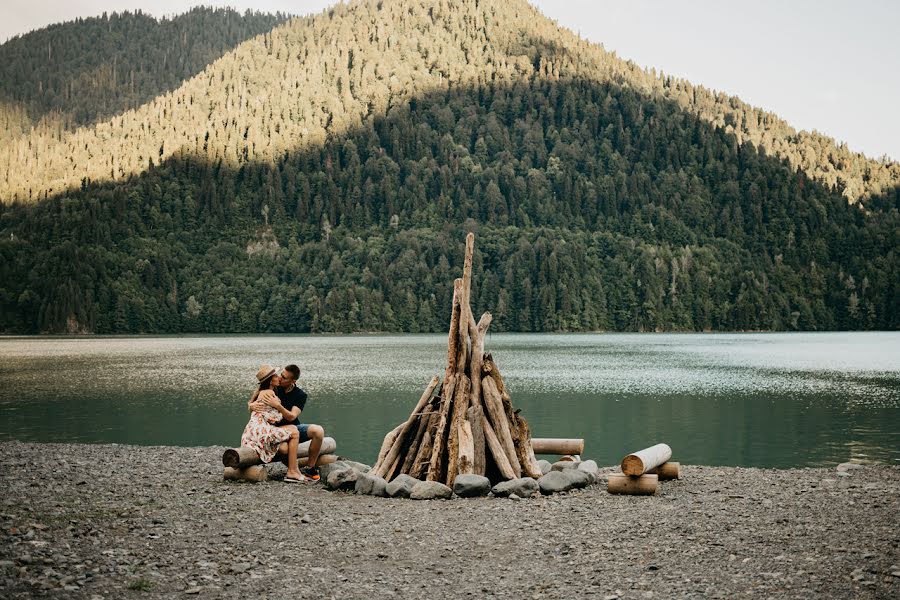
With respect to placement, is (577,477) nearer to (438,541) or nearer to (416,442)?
(416,442)

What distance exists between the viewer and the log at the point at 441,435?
17.0m

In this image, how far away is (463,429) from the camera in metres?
17.0

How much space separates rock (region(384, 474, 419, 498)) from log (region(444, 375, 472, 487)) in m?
0.83

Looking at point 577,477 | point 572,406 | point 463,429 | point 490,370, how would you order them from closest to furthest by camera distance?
point 577,477, point 463,429, point 490,370, point 572,406

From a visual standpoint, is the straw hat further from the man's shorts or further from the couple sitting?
the man's shorts

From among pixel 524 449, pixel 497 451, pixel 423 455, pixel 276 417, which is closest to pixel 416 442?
pixel 423 455

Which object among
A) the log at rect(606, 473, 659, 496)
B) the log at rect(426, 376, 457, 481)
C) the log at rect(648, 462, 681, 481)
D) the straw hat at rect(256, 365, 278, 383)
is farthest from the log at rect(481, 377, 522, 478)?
the straw hat at rect(256, 365, 278, 383)

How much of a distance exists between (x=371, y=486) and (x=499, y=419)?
125 inches

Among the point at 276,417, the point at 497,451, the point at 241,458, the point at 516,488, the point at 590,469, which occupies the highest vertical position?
the point at 276,417

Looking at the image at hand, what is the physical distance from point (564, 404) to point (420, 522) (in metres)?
33.3

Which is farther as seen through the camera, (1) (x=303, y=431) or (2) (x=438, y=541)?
(1) (x=303, y=431)

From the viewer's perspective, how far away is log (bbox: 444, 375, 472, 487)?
1686 cm

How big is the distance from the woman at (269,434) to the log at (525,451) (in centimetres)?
466

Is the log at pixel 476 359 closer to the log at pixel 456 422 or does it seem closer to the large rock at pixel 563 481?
the log at pixel 456 422
